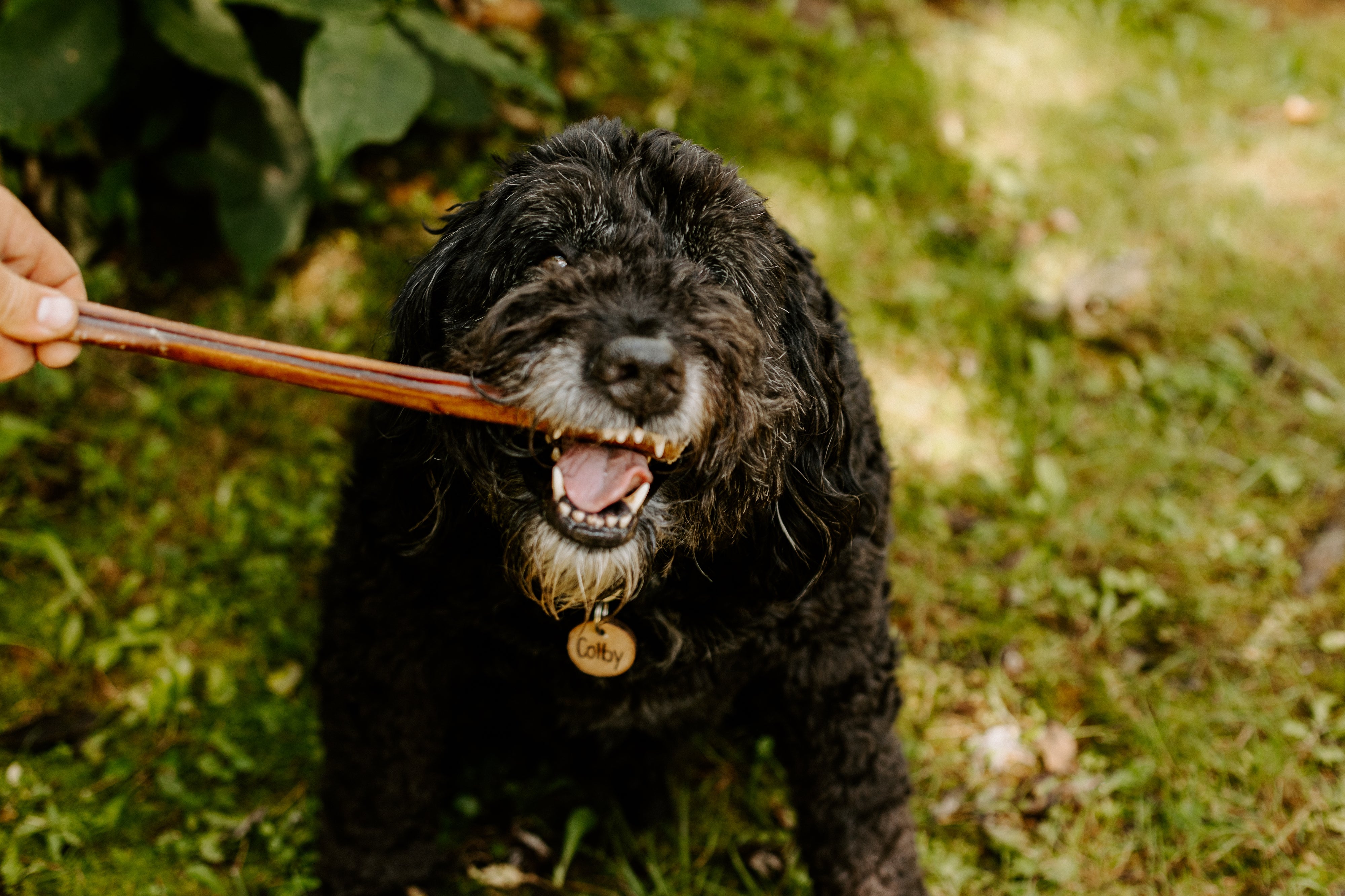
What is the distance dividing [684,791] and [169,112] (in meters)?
3.12

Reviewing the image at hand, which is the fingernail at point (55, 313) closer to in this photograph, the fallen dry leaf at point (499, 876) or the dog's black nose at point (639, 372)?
the dog's black nose at point (639, 372)

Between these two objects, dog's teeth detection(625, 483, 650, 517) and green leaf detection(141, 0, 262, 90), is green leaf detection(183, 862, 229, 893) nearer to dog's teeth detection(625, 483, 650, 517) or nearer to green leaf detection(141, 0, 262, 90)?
dog's teeth detection(625, 483, 650, 517)

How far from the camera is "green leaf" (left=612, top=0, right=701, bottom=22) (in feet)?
12.1

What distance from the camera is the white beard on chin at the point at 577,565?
1.87m

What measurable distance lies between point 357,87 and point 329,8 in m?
0.31

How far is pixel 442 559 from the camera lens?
89.4 inches

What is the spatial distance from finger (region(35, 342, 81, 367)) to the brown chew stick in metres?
0.03

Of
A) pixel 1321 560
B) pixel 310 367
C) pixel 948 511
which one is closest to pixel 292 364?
pixel 310 367

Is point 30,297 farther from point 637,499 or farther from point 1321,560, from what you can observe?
point 1321,560

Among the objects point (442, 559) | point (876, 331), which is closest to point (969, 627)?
point (876, 331)

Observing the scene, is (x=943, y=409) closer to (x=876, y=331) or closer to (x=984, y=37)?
(x=876, y=331)

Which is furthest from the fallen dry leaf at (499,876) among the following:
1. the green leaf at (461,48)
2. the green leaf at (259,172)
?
the green leaf at (461,48)

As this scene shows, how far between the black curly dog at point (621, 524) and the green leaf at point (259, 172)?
64.0 inches

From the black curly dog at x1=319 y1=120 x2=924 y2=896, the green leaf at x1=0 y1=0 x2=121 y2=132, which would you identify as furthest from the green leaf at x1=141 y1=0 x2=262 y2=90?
the black curly dog at x1=319 y1=120 x2=924 y2=896
